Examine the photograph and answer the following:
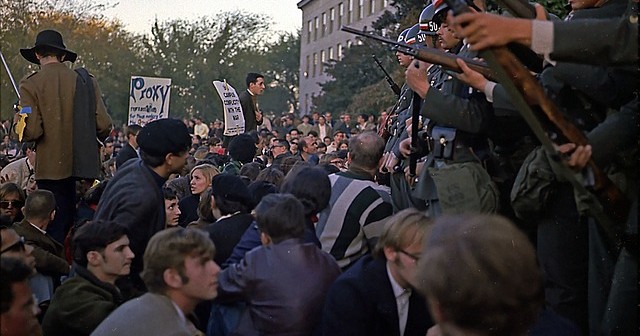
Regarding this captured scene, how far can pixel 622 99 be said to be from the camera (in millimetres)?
4473

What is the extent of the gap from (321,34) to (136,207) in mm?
69127

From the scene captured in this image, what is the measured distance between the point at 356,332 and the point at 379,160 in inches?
87.7

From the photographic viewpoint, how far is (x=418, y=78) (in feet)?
17.7

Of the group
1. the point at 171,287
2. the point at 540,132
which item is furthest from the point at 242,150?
the point at 540,132

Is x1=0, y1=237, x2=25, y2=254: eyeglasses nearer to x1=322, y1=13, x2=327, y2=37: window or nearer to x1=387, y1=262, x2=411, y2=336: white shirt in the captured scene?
x1=387, y1=262, x2=411, y2=336: white shirt

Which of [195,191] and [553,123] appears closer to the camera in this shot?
Answer: [553,123]

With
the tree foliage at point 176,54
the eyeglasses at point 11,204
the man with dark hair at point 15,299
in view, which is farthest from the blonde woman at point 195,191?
the tree foliage at point 176,54

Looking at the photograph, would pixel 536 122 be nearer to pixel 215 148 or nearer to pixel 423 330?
pixel 423 330

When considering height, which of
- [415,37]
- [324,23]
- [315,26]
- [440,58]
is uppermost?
[324,23]

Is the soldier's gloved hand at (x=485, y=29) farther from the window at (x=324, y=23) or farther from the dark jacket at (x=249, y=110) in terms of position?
the window at (x=324, y=23)

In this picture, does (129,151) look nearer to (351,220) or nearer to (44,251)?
(44,251)

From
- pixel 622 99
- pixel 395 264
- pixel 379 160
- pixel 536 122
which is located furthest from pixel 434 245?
pixel 379 160

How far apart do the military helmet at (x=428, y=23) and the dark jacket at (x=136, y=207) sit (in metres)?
2.31

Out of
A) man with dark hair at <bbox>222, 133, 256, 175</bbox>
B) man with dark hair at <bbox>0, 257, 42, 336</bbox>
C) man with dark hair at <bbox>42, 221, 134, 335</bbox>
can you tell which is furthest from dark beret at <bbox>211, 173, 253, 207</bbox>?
man with dark hair at <bbox>222, 133, 256, 175</bbox>
